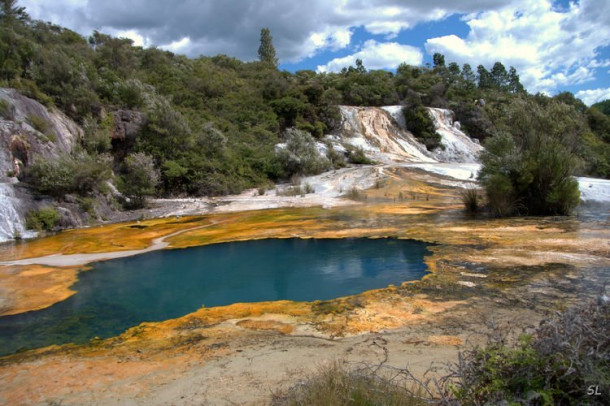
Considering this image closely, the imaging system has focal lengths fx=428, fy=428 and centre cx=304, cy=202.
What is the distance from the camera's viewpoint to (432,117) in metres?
38.1

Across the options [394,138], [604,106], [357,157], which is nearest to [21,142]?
[357,157]

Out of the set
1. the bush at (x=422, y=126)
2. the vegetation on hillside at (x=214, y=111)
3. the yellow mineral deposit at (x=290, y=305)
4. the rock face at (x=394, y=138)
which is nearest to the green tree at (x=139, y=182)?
the vegetation on hillside at (x=214, y=111)

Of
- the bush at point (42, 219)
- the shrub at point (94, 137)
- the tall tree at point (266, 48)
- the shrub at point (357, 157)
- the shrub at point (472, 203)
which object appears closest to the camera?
the bush at point (42, 219)

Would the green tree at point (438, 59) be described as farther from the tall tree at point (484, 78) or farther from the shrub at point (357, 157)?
the shrub at point (357, 157)

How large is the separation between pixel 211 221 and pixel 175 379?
11445mm

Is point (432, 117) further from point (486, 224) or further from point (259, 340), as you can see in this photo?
point (259, 340)

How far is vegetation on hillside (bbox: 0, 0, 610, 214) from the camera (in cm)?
1496

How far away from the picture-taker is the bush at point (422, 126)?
36562 millimetres

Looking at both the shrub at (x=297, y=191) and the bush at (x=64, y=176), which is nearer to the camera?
the bush at (x=64, y=176)

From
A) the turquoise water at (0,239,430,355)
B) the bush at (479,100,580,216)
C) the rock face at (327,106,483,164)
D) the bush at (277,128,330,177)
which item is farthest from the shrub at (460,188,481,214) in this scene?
the rock face at (327,106,483,164)

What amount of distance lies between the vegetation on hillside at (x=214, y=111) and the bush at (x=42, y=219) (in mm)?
1107

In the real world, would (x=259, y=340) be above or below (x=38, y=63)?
below

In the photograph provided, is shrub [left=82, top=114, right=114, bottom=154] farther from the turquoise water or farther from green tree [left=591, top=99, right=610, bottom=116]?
green tree [left=591, top=99, right=610, bottom=116]

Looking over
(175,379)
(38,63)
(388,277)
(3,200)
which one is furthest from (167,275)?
(38,63)
